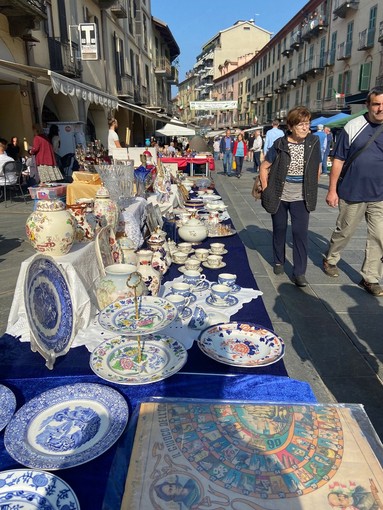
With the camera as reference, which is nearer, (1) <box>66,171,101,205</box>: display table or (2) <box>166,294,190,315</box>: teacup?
(2) <box>166,294,190,315</box>: teacup

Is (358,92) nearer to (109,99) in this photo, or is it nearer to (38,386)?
(109,99)


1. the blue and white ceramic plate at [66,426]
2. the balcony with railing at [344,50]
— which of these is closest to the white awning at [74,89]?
the blue and white ceramic plate at [66,426]

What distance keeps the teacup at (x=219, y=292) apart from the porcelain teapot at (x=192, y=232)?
1090 mm

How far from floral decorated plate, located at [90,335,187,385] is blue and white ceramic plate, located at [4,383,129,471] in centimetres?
10

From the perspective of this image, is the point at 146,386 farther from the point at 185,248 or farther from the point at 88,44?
the point at 88,44

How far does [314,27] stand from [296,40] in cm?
509

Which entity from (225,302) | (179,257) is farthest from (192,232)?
(225,302)

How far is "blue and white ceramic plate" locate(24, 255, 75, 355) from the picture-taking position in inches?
56.1

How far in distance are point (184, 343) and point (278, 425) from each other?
75cm

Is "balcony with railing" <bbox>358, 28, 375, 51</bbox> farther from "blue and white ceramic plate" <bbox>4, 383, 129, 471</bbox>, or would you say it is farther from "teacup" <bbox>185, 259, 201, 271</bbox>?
"blue and white ceramic plate" <bbox>4, 383, 129, 471</bbox>

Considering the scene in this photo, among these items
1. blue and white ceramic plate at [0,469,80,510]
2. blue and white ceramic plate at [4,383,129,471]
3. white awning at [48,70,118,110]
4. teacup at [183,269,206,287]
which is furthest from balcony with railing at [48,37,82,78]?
blue and white ceramic plate at [0,469,80,510]

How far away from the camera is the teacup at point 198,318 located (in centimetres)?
177

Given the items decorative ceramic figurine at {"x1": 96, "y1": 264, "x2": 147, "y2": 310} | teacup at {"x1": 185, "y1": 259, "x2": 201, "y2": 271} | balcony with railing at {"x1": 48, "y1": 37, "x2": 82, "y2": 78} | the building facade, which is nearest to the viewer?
decorative ceramic figurine at {"x1": 96, "y1": 264, "x2": 147, "y2": 310}

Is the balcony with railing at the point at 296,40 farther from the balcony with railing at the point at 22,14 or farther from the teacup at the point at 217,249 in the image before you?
the teacup at the point at 217,249
